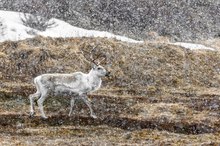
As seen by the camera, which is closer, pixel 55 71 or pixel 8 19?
pixel 55 71

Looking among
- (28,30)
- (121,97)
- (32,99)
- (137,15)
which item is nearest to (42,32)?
(28,30)

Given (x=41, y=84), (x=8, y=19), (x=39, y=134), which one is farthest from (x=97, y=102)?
(x=8, y=19)

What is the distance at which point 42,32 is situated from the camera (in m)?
35.2

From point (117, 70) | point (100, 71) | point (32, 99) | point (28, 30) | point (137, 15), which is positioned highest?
point (100, 71)

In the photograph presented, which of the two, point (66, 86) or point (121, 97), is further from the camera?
point (121, 97)

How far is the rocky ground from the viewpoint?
18.5 metres

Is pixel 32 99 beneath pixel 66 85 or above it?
beneath

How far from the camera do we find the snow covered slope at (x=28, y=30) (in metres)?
33.5

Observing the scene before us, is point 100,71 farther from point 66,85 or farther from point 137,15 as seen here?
point 137,15

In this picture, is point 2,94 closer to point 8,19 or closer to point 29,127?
point 29,127

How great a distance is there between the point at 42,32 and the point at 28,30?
0.87m

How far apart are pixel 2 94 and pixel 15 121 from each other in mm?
3431

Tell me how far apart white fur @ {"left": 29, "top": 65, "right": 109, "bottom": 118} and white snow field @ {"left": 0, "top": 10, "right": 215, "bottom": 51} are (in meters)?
11.1

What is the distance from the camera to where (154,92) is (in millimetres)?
25250
